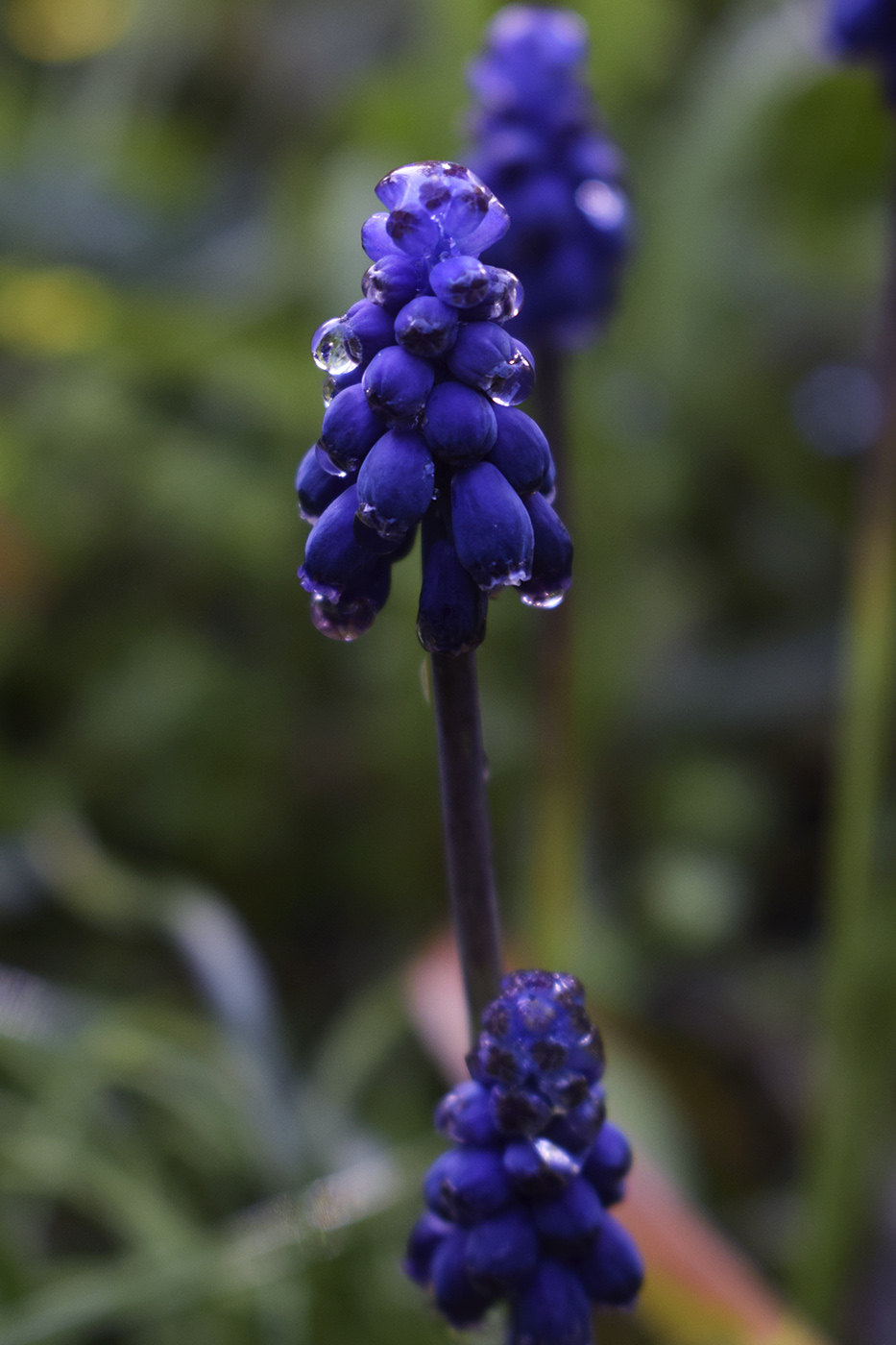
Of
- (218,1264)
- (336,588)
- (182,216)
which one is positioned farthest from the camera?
(182,216)

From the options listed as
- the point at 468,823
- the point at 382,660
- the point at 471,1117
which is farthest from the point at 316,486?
the point at 382,660

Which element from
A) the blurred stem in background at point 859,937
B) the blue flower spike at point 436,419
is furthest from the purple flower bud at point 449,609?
the blurred stem in background at point 859,937

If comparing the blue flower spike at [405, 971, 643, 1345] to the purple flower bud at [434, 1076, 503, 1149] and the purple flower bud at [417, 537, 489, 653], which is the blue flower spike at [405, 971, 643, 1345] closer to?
the purple flower bud at [434, 1076, 503, 1149]

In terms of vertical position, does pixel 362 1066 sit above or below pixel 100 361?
below

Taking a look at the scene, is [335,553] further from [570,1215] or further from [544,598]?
[570,1215]

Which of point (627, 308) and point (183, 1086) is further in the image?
point (627, 308)

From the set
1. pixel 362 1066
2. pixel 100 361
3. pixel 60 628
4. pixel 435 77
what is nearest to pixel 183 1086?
pixel 362 1066

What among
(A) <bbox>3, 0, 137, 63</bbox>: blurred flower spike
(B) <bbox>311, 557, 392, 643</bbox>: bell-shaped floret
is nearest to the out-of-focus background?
(A) <bbox>3, 0, 137, 63</bbox>: blurred flower spike

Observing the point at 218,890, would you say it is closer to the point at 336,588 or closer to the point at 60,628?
the point at 60,628
